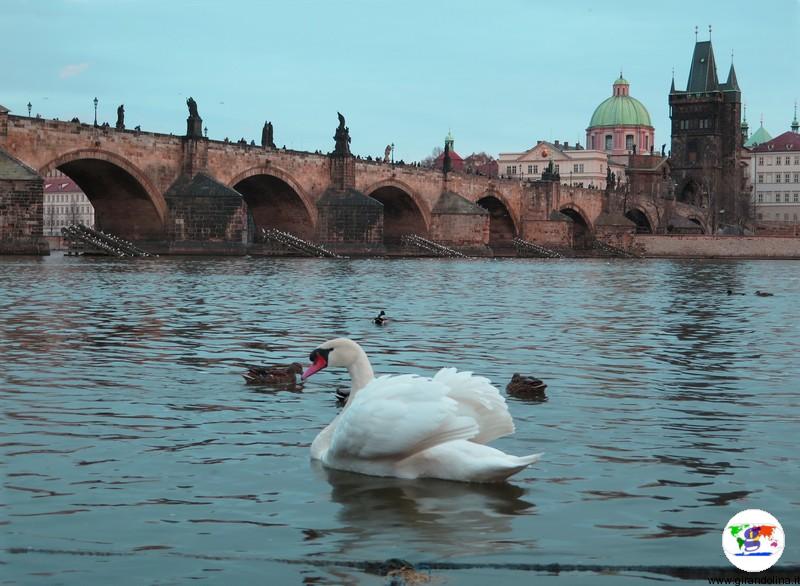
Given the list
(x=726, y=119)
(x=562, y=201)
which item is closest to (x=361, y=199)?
(x=562, y=201)

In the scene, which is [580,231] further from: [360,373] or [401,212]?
[360,373]

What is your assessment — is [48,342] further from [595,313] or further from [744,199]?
[744,199]

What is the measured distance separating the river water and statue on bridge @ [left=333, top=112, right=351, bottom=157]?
146 ft

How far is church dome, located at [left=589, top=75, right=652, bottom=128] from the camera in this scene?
478 ft

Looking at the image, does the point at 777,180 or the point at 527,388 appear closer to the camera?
the point at 527,388

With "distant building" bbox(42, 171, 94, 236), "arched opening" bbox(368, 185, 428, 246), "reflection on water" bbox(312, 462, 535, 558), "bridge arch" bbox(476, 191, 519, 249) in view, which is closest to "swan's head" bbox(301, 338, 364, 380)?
"reflection on water" bbox(312, 462, 535, 558)

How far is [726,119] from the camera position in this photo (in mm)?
122938

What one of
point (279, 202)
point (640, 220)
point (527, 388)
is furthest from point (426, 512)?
point (640, 220)

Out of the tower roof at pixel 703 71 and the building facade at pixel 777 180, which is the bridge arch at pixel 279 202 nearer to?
the tower roof at pixel 703 71

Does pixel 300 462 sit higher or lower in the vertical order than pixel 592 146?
lower

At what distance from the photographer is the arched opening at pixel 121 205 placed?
5006 centimetres

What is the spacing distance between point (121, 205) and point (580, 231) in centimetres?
5014

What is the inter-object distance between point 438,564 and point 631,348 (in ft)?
31.4

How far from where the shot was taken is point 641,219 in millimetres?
106375
